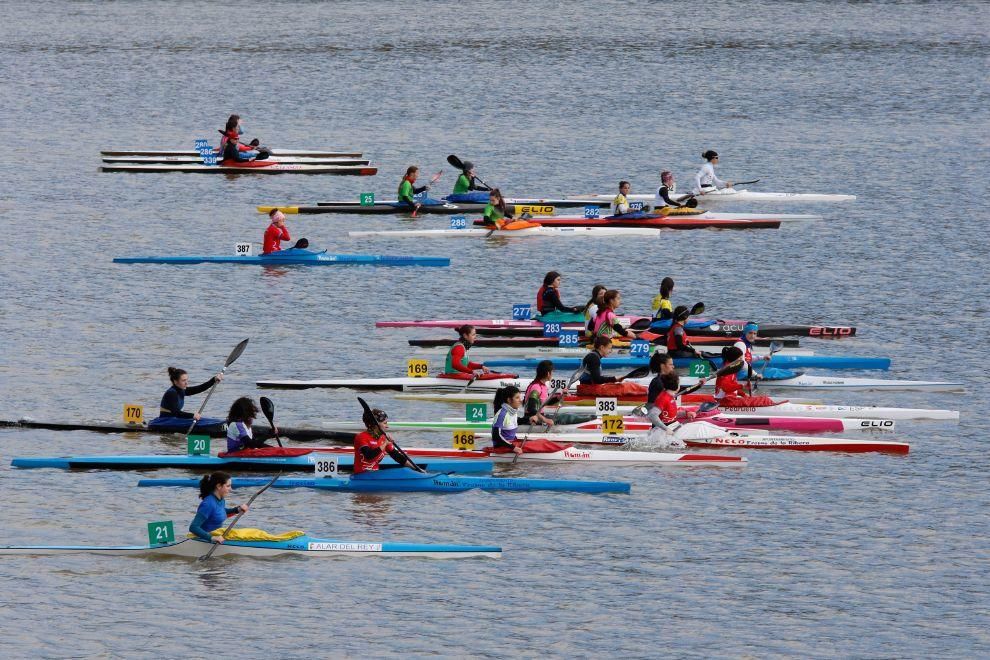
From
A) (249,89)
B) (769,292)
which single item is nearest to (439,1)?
(249,89)

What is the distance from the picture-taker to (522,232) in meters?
47.2

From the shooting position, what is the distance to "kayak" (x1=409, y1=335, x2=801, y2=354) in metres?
34.8

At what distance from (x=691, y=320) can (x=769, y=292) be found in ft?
19.5

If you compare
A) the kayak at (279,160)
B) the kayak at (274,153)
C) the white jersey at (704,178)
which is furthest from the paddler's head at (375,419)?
the kayak at (274,153)

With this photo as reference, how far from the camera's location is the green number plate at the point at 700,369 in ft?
101

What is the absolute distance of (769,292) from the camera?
41.1m

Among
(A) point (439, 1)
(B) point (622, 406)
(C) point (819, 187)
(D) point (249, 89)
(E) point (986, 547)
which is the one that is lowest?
(E) point (986, 547)

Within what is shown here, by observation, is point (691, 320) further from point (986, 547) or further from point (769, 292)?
point (986, 547)

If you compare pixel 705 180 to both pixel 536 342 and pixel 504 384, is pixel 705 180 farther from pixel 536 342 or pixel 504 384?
pixel 504 384

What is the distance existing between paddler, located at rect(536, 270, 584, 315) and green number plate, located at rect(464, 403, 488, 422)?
23.1 feet

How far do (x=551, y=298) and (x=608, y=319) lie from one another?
2610 mm

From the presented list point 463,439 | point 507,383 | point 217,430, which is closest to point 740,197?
point 507,383

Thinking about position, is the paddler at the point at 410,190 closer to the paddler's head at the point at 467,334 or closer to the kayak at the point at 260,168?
the kayak at the point at 260,168

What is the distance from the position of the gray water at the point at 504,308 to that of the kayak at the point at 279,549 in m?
0.18
